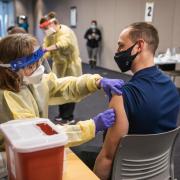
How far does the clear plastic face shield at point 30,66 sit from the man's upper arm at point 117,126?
40 cm

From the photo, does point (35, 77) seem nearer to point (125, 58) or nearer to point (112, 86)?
point (112, 86)

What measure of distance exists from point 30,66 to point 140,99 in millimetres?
548

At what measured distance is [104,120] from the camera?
1238 millimetres

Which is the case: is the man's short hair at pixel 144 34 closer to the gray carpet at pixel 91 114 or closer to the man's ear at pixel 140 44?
the man's ear at pixel 140 44

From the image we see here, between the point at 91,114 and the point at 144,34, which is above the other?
the point at 144,34

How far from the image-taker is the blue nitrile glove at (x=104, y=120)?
123cm

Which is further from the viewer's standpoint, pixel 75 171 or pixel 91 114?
pixel 91 114

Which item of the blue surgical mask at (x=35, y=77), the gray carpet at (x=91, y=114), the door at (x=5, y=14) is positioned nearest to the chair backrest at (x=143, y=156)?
the gray carpet at (x=91, y=114)

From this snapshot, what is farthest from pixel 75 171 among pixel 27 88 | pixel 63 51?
pixel 63 51

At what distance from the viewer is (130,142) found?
1.25 metres

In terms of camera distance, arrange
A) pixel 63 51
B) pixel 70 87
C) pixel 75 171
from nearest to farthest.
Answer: pixel 75 171 → pixel 70 87 → pixel 63 51

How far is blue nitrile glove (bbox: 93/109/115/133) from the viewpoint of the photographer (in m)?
1.23

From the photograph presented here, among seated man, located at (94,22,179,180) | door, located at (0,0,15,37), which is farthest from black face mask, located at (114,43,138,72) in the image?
door, located at (0,0,15,37)

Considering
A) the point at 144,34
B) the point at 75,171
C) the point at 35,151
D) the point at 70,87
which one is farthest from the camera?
the point at 70,87
